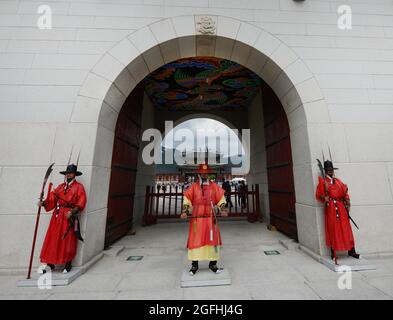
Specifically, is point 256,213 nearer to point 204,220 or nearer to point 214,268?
point 214,268

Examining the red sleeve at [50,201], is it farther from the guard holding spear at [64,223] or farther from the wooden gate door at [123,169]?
the wooden gate door at [123,169]

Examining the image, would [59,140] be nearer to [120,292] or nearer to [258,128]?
[120,292]

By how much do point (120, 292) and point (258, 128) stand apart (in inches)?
259

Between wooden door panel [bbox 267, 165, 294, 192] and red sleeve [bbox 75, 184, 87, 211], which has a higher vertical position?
wooden door panel [bbox 267, 165, 294, 192]

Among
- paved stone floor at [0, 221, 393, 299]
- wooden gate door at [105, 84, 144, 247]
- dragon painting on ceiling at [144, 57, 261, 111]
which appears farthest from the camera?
dragon painting on ceiling at [144, 57, 261, 111]

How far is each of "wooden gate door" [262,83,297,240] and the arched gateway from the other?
1.09ft

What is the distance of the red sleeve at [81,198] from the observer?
8.97 feet

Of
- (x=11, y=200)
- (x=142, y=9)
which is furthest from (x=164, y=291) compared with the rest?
(x=142, y=9)

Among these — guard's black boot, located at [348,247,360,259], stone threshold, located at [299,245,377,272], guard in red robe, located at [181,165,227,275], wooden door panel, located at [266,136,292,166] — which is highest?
wooden door panel, located at [266,136,292,166]

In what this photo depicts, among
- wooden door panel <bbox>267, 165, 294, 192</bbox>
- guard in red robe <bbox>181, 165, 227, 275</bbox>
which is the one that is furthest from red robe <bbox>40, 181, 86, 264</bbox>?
wooden door panel <bbox>267, 165, 294, 192</bbox>

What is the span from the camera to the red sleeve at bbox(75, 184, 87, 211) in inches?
108

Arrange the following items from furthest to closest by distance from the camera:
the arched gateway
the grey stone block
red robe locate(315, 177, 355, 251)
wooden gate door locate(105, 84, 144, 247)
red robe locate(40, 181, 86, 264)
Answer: wooden gate door locate(105, 84, 144, 247)
the arched gateway
red robe locate(315, 177, 355, 251)
red robe locate(40, 181, 86, 264)
the grey stone block

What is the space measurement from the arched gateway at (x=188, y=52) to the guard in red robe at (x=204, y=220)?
1814mm

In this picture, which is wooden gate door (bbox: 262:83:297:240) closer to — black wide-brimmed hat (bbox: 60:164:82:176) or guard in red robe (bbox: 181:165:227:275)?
guard in red robe (bbox: 181:165:227:275)
